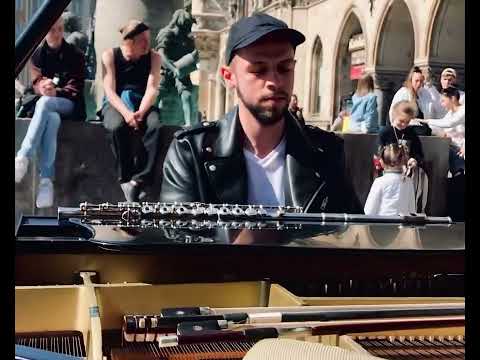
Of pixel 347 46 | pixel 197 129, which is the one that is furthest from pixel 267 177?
pixel 347 46

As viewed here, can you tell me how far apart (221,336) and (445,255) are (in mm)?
1169

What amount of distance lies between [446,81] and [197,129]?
6.19 ft

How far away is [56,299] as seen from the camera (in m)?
2.04

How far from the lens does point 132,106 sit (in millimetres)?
4484

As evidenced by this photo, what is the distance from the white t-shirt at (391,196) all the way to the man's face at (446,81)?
0.73 metres

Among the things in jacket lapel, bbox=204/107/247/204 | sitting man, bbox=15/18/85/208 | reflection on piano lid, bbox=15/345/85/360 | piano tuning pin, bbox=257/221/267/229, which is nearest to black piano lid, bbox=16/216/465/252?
piano tuning pin, bbox=257/221/267/229

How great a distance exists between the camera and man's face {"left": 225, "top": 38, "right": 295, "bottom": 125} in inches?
159

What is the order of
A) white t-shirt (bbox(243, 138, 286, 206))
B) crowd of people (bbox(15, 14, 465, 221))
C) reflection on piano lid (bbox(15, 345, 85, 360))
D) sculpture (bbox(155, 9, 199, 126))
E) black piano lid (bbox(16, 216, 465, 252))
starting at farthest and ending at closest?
sculpture (bbox(155, 9, 199, 126)) < white t-shirt (bbox(243, 138, 286, 206)) < crowd of people (bbox(15, 14, 465, 221)) < black piano lid (bbox(16, 216, 465, 252)) < reflection on piano lid (bbox(15, 345, 85, 360))

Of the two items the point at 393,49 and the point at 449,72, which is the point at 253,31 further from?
the point at 449,72

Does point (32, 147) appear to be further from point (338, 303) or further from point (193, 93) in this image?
point (338, 303)

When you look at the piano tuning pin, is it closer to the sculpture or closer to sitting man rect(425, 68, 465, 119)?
the sculpture

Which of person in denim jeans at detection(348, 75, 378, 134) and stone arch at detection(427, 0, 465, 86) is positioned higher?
stone arch at detection(427, 0, 465, 86)

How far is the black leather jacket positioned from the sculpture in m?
0.22

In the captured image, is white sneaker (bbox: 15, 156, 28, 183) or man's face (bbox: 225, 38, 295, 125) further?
white sneaker (bbox: 15, 156, 28, 183)
